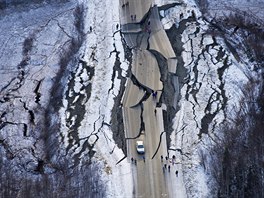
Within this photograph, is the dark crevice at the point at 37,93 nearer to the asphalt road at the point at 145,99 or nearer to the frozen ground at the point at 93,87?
the frozen ground at the point at 93,87

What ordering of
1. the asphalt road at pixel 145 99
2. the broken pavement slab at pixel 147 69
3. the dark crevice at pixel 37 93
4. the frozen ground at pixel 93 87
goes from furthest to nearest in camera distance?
1. the broken pavement slab at pixel 147 69
2. the dark crevice at pixel 37 93
3. the frozen ground at pixel 93 87
4. the asphalt road at pixel 145 99

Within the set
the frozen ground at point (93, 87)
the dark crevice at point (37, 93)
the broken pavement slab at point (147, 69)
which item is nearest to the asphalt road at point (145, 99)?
the broken pavement slab at point (147, 69)

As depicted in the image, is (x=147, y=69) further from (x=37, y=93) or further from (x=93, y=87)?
(x=37, y=93)

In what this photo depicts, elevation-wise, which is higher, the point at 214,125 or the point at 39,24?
the point at 39,24

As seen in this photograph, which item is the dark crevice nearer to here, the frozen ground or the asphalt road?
the frozen ground

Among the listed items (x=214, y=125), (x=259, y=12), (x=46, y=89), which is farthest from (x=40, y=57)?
(x=259, y=12)

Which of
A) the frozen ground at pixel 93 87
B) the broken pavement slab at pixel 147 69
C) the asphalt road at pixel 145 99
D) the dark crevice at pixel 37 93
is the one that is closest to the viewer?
the asphalt road at pixel 145 99

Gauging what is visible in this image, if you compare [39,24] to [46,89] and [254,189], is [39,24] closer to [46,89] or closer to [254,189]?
[46,89]

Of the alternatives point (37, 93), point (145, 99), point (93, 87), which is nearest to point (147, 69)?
point (145, 99)

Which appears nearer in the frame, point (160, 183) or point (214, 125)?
point (160, 183)

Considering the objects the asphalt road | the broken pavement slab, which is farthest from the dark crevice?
the broken pavement slab

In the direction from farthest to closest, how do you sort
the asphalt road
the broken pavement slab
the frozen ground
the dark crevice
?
1. the broken pavement slab
2. the dark crevice
3. the frozen ground
4. the asphalt road
